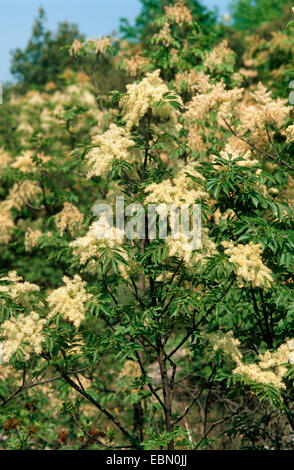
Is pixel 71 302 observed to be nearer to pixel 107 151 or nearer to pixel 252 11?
pixel 107 151

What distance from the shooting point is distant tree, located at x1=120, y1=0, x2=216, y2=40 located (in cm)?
885

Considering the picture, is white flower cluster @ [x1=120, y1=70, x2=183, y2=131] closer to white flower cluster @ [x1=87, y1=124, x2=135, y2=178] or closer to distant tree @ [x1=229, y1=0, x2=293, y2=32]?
white flower cluster @ [x1=87, y1=124, x2=135, y2=178]

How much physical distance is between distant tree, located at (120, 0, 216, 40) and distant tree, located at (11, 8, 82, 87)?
33.6 ft

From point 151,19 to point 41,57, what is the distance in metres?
15.7

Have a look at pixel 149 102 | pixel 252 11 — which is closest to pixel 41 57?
pixel 252 11

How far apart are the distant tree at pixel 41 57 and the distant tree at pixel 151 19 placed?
10.2 m

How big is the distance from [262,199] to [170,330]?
133 cm

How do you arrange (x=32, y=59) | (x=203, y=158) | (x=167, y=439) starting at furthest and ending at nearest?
1. (x=32, y=59)
2. (x=203, y=158)
3. (x=167, y=439)

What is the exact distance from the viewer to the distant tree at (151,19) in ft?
29.0

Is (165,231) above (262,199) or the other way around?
the other way around

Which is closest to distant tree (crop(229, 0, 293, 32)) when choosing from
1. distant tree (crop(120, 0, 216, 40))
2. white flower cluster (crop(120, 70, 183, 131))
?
distant tree (crop(120, 0, 216, 40))

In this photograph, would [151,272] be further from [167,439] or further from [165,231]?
[167,439]
